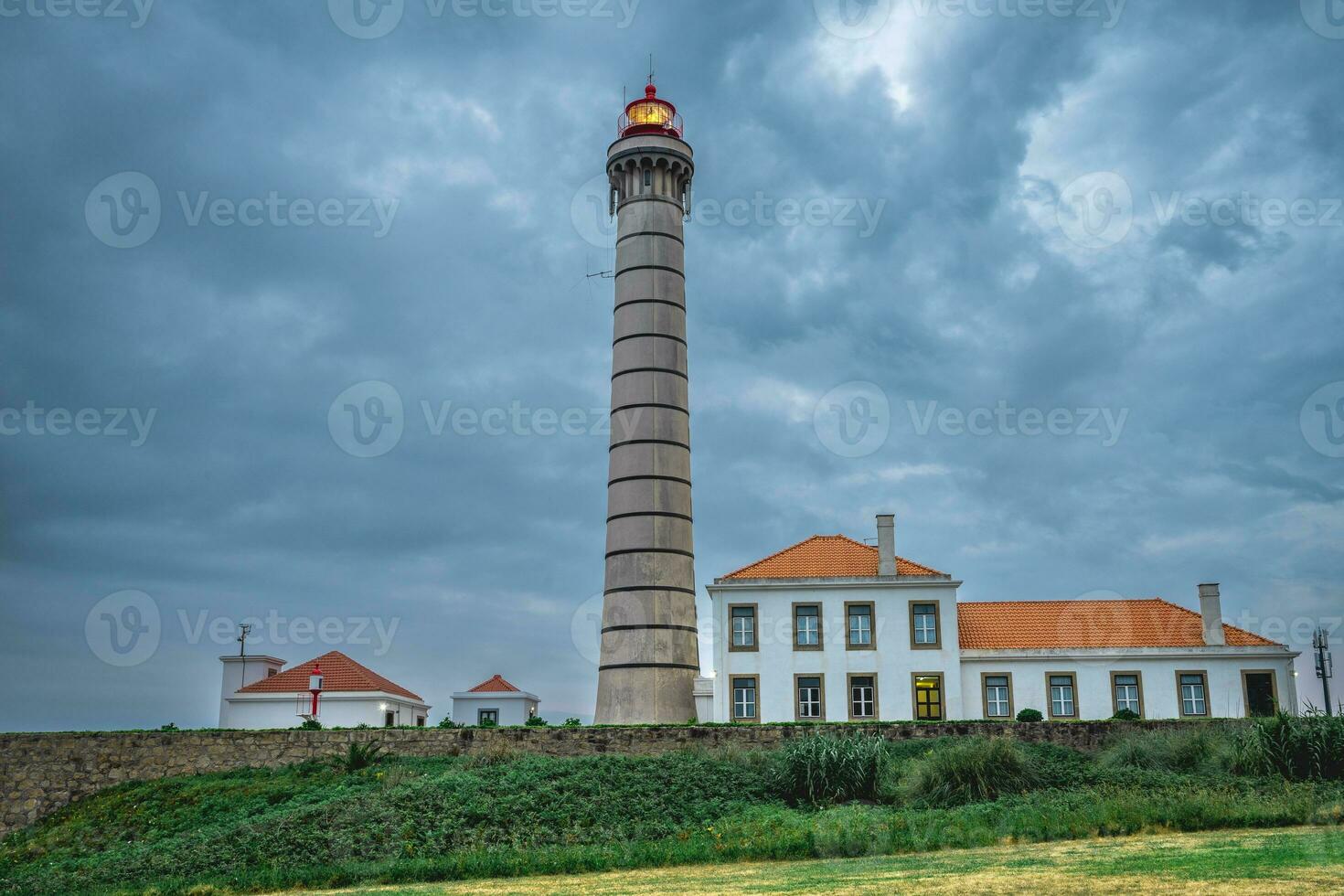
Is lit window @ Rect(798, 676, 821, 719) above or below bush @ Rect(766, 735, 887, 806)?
above

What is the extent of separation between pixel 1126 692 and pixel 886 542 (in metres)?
7.60

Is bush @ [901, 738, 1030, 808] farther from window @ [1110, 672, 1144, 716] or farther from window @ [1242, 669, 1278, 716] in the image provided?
window @ [1242, 669, 1278, 716]

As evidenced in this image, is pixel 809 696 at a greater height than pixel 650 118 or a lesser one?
lesser

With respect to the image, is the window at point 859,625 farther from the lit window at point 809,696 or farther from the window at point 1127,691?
the window at point 1127,691

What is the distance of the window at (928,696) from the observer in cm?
3122

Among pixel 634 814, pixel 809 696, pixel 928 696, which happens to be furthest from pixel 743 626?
pixel 634 814

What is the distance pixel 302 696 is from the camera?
121 feet

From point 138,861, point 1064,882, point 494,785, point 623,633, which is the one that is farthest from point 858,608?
point 1064,882

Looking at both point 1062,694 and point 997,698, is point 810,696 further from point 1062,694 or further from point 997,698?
point 1062,694

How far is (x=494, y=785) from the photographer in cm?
1992

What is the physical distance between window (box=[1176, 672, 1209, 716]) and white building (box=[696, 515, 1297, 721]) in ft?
0.08

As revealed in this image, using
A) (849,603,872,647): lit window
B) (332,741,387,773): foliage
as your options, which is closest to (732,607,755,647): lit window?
(849,603,872,647): lit window

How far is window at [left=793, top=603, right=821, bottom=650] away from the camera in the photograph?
31688 millimetres

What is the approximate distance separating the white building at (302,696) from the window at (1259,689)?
83.6ft
